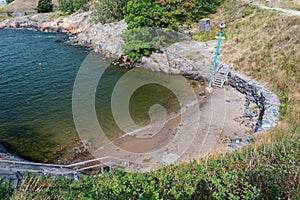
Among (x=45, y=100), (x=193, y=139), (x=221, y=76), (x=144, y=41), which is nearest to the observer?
(x=193, y=139)

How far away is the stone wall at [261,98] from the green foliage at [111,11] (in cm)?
2591

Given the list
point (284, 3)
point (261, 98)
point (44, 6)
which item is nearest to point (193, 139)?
point (261, 98)

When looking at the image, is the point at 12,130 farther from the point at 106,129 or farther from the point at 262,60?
the point at 262,60

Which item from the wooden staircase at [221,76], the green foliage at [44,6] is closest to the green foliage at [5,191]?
the wooden staircase at [221,76]

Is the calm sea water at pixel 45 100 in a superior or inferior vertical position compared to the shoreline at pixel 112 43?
inferior

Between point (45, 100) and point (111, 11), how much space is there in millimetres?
24837

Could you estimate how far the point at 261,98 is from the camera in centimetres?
1909

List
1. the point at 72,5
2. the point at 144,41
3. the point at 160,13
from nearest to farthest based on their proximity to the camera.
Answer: the point at 144,41 < the point at 160,13 < the point at 72,5

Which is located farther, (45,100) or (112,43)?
(112,43)

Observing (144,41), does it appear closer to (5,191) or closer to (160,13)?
(160,13)

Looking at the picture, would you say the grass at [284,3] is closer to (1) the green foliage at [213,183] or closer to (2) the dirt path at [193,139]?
(2) the dirt path at [193,139]

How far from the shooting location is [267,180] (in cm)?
704

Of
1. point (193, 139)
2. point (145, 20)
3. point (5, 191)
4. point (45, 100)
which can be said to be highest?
point (145, 20)

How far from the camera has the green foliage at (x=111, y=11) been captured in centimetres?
4166
